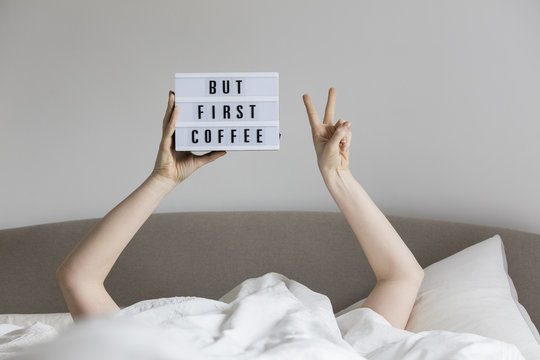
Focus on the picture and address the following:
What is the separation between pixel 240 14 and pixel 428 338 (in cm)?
147

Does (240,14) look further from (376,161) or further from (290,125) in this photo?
(376,161)

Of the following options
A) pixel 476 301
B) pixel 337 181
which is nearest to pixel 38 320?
pixel 337 181

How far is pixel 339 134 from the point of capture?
1403 mm

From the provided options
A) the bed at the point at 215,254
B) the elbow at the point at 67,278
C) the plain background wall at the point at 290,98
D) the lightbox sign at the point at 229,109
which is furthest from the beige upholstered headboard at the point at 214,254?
the elbow at the point at 67,278

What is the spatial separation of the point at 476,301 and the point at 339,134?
587 mm

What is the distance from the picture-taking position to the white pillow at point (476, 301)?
4.66 feet

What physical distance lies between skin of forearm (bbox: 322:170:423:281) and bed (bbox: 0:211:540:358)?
19.5 inches

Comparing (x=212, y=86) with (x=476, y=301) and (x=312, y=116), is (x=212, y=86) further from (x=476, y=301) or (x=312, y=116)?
(x=476, y=301)

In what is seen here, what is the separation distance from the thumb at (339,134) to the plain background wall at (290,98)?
723 millimetres

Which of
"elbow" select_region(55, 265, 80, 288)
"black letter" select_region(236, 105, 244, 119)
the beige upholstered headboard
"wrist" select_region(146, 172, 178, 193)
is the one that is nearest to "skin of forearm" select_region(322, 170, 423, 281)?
"black letter" select_region(236, 105, 244, 119)

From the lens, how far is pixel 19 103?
7.55 feet

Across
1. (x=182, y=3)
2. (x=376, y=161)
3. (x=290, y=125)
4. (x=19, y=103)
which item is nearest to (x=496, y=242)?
(x=376, y=161)

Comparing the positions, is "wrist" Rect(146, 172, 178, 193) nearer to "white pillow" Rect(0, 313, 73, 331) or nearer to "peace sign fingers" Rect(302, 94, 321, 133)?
"peace sign fingers" Rect(302, 94, 321, 133)

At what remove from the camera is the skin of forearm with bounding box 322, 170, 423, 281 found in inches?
56.8
